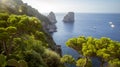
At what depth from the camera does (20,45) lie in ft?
92.5

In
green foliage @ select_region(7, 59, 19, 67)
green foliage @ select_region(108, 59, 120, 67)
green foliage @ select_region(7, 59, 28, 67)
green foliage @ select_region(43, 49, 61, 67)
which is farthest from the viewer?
green foliage @ select_region(43, 49, 61, 67)

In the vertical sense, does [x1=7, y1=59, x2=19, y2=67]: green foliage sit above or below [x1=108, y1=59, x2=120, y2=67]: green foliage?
above

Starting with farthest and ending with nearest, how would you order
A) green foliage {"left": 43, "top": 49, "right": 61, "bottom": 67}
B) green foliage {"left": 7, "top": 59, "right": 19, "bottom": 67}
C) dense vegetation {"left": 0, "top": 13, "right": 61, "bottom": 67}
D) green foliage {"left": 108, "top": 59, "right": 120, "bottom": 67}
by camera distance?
green foliage {"left": 43, "top": 49, "right": 61, "bottom": 67}
green foliage {"left": 108, "top": 59, "right": 120, "bottom": 67}
dense vegetation {"left": 0, "top": 13, "right": 61, "bottom": 67}
green foliage {"left": 7, "top": 59, "right": 19, "bottom": 67}

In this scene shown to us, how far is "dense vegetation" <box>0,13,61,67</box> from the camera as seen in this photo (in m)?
24.3

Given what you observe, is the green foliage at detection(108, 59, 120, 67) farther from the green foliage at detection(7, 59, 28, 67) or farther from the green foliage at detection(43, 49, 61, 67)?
the green foliage at detection(7, 59, 28, 67)

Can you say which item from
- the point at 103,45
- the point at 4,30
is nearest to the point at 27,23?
the point at 4,30

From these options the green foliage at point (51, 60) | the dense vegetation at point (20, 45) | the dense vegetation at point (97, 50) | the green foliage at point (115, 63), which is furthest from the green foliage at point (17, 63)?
the green foliage at point (115, 63)

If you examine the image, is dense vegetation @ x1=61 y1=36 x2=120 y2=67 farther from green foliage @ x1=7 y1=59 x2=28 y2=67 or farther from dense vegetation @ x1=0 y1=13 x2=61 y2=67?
green foliage @ x1=7 y1=59 x2=28 y2=67

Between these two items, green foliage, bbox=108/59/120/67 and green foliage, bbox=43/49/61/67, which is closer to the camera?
green foliage, bbox=108/59/120/67

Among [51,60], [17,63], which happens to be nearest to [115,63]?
[51,60]

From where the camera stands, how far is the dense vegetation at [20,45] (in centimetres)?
2428

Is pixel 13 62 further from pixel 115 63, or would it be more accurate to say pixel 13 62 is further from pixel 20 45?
pixel 115 63

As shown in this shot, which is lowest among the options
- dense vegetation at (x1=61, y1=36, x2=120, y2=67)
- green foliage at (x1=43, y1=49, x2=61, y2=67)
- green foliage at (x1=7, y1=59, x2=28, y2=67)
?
green foliage at (x1=43, y1=49, x2=61, y2=67)

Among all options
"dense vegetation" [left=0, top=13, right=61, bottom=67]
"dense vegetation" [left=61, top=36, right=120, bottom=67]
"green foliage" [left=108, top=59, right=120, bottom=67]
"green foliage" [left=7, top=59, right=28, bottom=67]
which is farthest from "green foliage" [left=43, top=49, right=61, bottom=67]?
"green foliage" [left=7, top=59, right=28, bottom=67]
